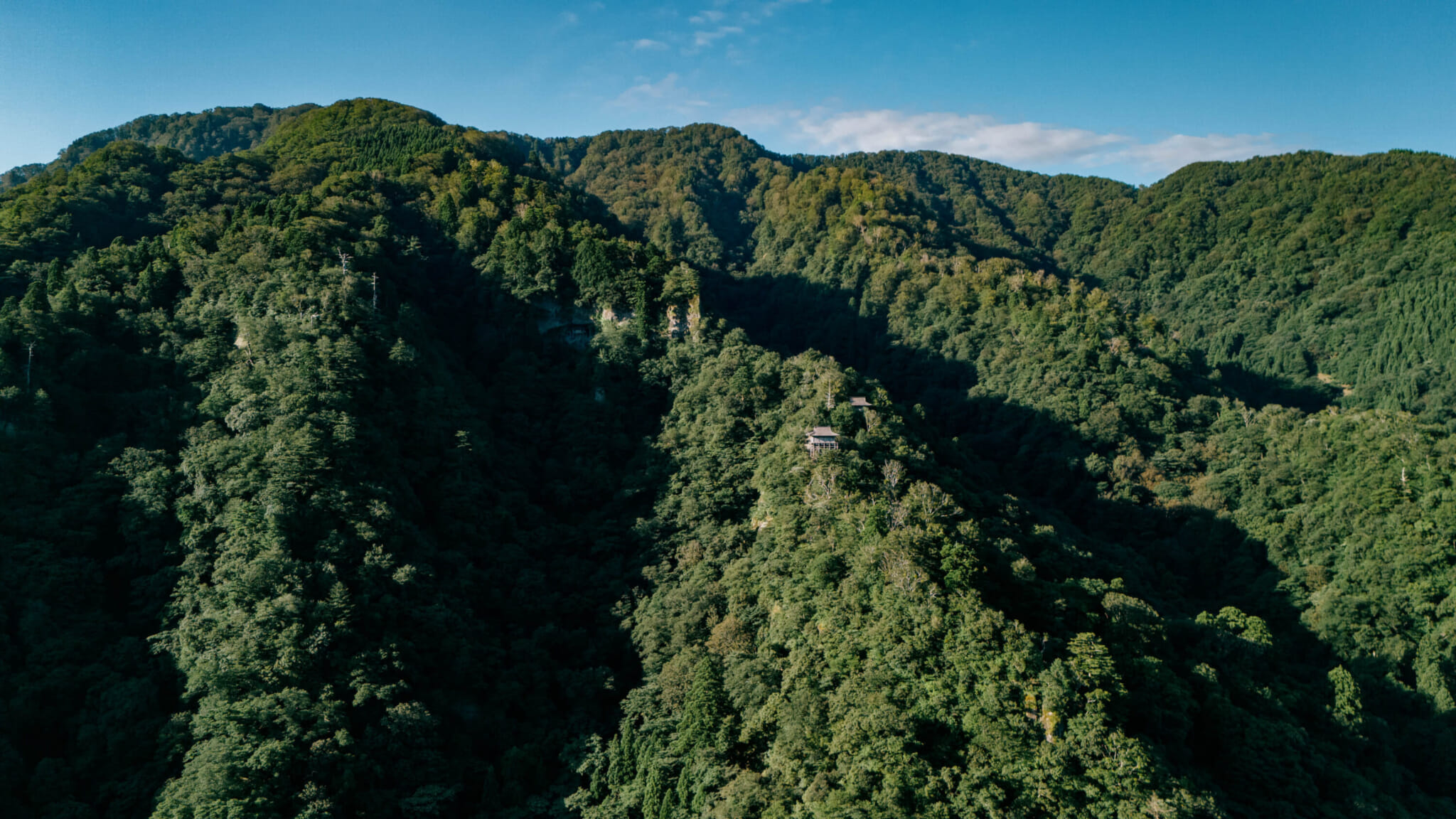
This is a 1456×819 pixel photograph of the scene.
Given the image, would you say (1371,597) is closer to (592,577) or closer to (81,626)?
(592,577)

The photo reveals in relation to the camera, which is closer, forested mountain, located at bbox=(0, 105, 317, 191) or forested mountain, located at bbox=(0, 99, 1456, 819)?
forested mountain, located at bbox=(0, 99, 1456, 819)

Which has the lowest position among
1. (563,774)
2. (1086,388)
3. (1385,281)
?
(563,774)

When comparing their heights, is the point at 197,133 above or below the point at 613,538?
above

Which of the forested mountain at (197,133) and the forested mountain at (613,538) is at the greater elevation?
the forested mountain at (197,133)

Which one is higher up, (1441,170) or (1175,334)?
(1441,170)

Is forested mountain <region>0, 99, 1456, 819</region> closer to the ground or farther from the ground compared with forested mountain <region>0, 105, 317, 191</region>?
closer to the ground

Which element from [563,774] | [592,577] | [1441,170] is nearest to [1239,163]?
[1441,170]

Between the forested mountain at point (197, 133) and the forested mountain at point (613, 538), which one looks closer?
the forested mountain at point (613, 538)

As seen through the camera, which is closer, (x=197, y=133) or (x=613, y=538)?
(x=613, y=538)
